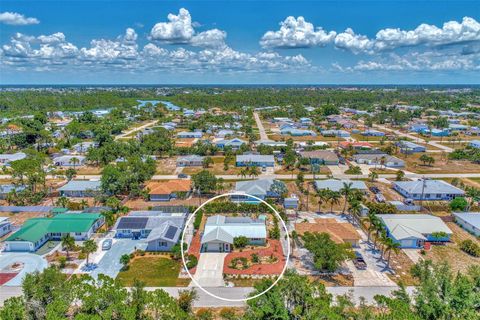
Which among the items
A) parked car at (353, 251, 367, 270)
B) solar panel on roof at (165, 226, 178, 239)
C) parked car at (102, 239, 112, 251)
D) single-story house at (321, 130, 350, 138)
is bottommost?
parked car at (102, 239, 112, 251)

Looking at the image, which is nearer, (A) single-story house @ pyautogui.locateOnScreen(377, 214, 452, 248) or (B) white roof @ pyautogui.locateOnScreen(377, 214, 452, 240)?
(A) single-story house @ pyautogui.locateOnScreen(377, 214, 452, 248)

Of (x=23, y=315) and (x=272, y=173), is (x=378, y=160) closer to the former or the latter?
(x=272, y=173)

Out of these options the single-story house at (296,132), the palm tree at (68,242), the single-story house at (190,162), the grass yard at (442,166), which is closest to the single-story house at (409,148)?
the grass yard at (442,166)

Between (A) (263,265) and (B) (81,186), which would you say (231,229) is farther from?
(B) (81,186)

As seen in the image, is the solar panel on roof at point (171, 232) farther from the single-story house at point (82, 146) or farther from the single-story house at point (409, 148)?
the single-story house at point (409, 148)

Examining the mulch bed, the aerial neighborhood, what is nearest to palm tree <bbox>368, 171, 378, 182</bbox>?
the aerial neighborhood

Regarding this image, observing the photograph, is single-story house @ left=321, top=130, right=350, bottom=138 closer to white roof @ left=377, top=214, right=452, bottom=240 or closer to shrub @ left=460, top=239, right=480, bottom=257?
white roof @ left=377, top=214, right=452, bottom=240

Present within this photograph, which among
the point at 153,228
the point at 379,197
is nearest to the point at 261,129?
the point at 379,197
